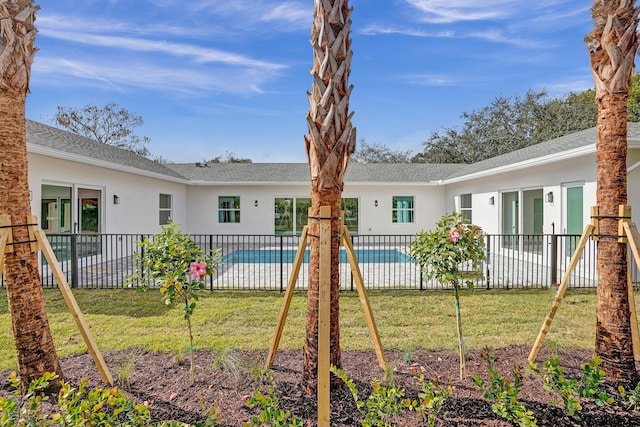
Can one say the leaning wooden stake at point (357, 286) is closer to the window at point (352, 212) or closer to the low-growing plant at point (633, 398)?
the low-growing plant at point (633, 398)

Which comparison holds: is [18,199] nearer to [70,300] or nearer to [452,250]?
[70,300]

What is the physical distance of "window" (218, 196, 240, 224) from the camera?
60.0 feet

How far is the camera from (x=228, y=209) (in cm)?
1831

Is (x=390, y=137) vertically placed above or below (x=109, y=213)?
above

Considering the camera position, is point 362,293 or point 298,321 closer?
point 362,293

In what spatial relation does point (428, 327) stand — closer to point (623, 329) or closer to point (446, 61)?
point (623, 329)

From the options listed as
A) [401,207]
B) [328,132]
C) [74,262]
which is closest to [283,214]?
[401,207]

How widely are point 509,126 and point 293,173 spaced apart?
2514cm

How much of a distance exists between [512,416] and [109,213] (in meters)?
12.4

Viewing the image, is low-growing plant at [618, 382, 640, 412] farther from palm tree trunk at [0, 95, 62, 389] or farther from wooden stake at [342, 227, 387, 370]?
palm tree trunk at [0, 95, 62, 389]

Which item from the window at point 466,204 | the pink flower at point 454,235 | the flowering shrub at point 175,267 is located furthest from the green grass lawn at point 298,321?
the window at point 466,204

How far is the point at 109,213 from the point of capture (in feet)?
38.5

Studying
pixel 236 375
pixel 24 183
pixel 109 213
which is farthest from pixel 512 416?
pixel 109 213

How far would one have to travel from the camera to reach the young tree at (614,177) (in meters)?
3.28
